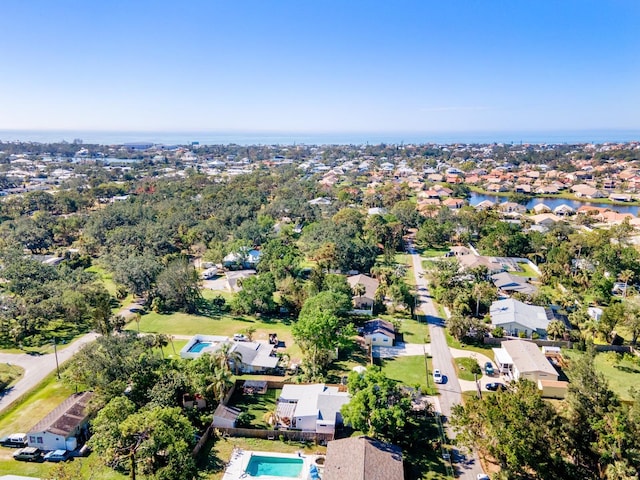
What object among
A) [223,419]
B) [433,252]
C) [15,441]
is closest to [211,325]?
[223,419]

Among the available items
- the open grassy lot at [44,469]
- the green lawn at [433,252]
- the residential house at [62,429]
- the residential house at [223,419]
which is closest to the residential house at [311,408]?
the residential house at [223,419]

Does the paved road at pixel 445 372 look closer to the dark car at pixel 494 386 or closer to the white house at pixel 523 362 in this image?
the dark car at pixel 494 386

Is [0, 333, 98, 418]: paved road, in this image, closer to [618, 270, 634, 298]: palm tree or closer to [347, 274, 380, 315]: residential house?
[347, 274, 380, 315]: residential house

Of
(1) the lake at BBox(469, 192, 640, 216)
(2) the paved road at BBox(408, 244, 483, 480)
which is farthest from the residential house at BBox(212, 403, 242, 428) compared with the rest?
(1) the lake at BBox(469, 192, 640, 216)

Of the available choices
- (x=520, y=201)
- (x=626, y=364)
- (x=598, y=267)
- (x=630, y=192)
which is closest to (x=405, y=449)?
(x=626, y=364)

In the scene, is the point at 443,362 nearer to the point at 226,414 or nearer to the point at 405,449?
the point at 405,449
